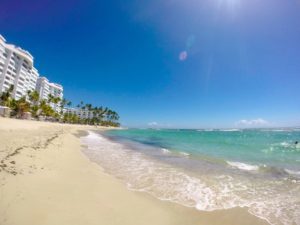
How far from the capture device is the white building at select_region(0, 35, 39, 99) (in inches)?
3135

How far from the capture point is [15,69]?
89.2 m

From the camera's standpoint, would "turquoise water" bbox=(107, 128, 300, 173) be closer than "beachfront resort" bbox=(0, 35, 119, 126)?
Yes

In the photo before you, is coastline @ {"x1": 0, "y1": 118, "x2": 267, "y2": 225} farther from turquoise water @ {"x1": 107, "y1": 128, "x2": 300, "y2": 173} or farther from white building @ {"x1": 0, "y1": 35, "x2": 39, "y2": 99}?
white building @ {"x1": 0, "y1": 35, "x2": 39, "y2": 99}

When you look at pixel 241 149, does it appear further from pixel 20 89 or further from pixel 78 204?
pixel 20 89

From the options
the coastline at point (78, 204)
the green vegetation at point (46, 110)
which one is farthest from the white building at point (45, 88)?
the coastline at point (78, 204)

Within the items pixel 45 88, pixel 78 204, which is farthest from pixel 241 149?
pixel 45 88

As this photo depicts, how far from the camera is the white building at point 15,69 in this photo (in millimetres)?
79625

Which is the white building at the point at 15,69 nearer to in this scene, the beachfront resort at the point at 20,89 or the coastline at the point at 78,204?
the beachfront resort at the point at 20,89

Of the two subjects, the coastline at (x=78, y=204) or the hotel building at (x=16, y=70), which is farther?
the hotel building at (x=16, y=70)

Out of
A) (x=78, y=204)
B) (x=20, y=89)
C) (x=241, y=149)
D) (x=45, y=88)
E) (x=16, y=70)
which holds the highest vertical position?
(x=45, y=88)

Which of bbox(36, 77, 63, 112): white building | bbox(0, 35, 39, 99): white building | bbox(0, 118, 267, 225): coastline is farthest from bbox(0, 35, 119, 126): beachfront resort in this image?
bbox(0, 118, 267, 225): coastline

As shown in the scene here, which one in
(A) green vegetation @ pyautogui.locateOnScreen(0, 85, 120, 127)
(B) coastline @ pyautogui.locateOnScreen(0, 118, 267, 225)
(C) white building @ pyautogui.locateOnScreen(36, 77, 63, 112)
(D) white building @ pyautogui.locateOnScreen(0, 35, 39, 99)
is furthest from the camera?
(C) white building @ pyautogui.locateOnScreen(36, 77, 63, 112)

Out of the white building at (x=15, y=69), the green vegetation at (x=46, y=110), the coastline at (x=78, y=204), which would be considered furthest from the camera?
the white building at (x=15, y=69)

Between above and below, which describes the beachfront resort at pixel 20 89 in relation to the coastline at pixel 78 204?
above
